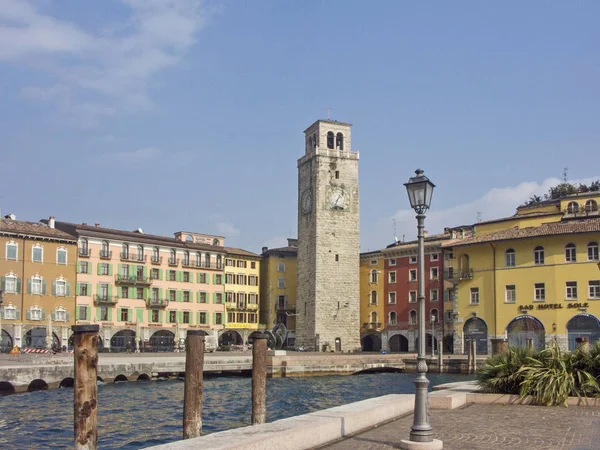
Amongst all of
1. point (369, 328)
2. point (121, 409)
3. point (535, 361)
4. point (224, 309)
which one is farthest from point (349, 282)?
point (535, 361)

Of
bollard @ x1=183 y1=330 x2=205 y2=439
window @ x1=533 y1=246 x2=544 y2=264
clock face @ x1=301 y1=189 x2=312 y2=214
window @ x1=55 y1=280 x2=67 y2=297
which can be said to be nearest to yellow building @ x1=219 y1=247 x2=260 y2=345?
clock face @ x1=301 y1=189 x2=312 y2=214

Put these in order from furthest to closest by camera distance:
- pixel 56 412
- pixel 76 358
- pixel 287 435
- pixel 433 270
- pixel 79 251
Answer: pixel 433 270, pixel 79 251, pixel 56 412, pixel 76 358, pixel 287 435

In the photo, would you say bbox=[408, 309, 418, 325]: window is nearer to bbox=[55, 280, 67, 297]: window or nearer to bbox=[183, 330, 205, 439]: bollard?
bbox=[55, 280, 67, 297]: window

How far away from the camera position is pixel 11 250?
64000mm

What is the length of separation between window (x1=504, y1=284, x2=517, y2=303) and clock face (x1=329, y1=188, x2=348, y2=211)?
2352cm

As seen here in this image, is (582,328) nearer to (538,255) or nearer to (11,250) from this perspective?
(538,255)

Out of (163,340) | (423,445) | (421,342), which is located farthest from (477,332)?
(423,445)

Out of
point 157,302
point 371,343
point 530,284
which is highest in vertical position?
point 530,284

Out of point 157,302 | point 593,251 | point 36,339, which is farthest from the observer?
point 157,302

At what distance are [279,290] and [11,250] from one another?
33.7 m

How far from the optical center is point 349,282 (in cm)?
8019

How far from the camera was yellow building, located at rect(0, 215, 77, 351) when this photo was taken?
63188 mm

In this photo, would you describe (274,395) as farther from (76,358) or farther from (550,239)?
(550,239)

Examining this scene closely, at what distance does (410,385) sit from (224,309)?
131ft
